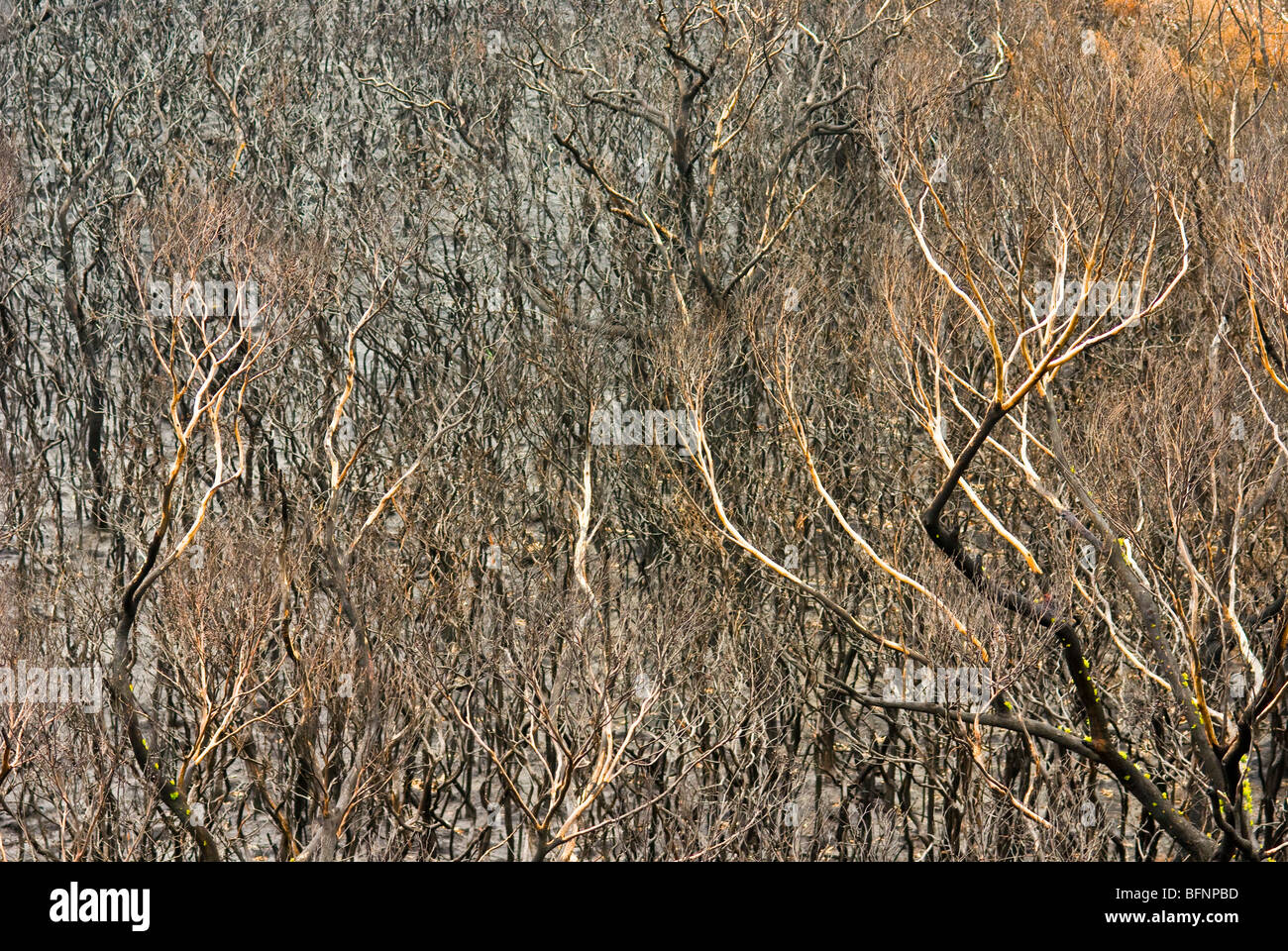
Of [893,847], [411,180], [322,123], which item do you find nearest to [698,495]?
[893,847]

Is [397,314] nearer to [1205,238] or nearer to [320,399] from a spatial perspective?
[320,399]

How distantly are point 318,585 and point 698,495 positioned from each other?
5603 mm

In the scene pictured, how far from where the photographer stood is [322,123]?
2473cm
